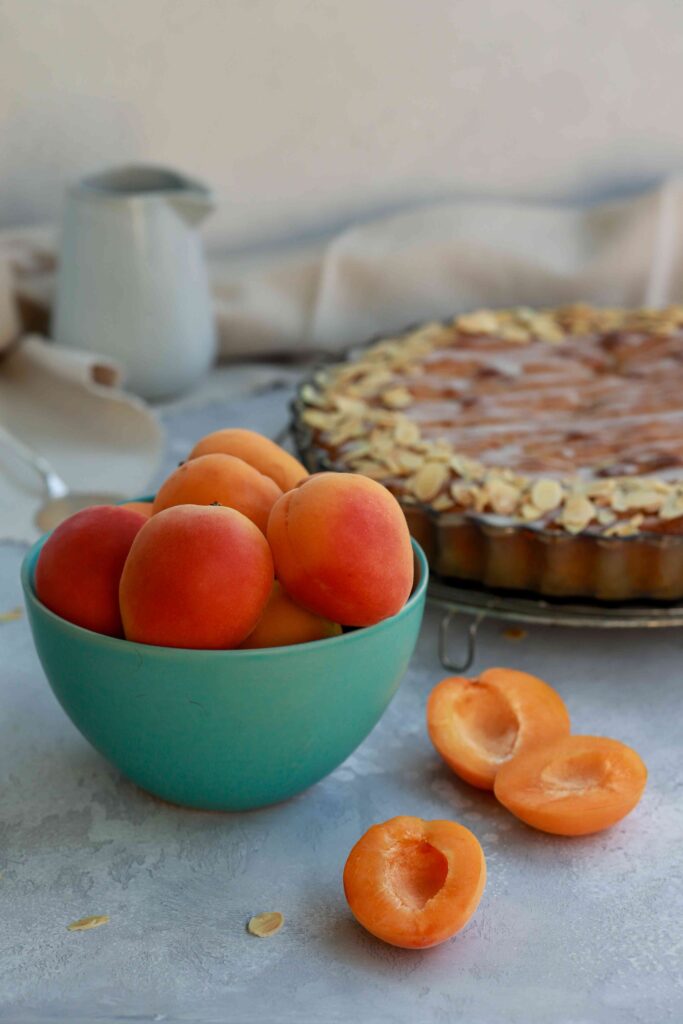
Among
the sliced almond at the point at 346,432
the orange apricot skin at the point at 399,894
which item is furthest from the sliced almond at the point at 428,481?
the orange apricot skin at the point at 399,894

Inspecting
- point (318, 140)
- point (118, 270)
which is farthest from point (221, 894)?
point (318, 140)

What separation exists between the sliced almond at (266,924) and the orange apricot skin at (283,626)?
0.14 metres

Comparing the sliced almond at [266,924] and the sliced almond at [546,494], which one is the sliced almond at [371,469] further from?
the sliced almond at [266,924]

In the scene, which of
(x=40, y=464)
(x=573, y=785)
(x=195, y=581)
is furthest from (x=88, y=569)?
(x=40, y=464)

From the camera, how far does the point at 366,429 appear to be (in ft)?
3.34

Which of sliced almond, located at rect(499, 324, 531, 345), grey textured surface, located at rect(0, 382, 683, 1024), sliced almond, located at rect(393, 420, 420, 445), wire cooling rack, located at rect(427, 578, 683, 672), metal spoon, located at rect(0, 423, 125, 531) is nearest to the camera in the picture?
grey textured surface, located at rect(0, 382, 683, 1024)

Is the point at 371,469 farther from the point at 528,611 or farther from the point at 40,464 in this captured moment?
the point at 40,464

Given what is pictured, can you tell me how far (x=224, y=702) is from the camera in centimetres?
62

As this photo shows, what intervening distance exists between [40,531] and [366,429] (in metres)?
0.31

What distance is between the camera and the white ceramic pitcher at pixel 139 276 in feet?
4.14

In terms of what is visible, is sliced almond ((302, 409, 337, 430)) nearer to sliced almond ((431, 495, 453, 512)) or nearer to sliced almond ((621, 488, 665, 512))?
sliced almond ((431, 495, 453, 512))

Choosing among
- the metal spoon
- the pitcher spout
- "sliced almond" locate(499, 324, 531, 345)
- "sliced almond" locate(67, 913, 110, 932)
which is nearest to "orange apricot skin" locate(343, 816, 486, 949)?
"sliced almond" locate(67, 913, 110, 932)

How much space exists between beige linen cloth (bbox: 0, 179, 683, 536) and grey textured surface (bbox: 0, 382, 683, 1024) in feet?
2.47

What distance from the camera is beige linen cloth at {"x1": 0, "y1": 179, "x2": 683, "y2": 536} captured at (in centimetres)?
145
